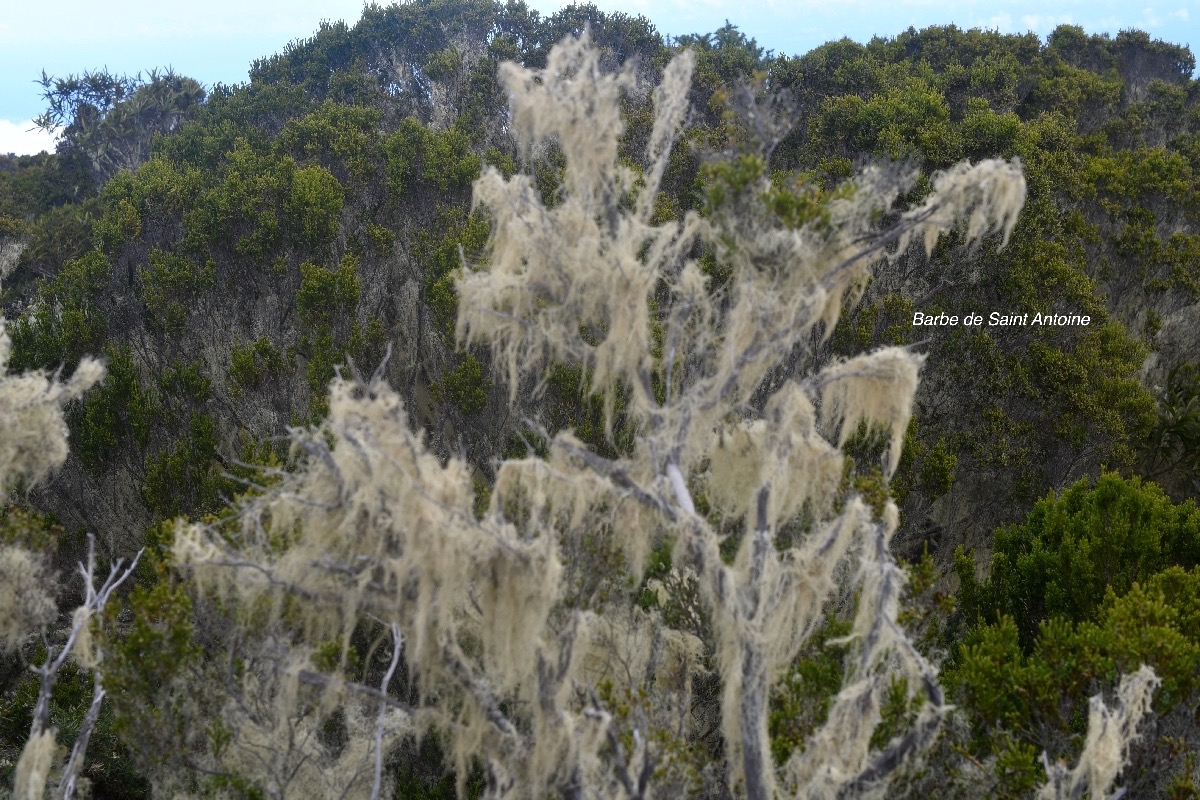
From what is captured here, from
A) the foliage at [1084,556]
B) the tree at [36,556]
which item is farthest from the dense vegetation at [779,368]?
the tree at [36,556]

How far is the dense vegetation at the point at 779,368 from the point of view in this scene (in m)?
5.09

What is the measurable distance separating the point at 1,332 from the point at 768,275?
17.5 feet

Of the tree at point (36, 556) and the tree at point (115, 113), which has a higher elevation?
the tree at point (115, 113)

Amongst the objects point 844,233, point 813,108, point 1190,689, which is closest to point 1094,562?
point 1190,689

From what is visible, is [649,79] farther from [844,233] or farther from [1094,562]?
[844,233]

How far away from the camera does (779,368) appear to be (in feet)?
32.7

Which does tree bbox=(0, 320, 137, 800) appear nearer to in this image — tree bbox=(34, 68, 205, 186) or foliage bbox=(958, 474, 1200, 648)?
foliage bbox=(958, 474, 1200, 648)

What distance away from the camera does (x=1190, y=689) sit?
488 cm

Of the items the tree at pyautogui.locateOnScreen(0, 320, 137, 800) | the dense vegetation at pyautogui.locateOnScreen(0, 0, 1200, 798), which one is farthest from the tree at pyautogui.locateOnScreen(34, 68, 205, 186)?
the tree at pyautogui.locateOnScreen(0, 320, 137, 800)

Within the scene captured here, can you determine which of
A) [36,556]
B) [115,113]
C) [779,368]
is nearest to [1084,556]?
[779,368]

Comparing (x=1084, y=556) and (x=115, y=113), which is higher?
(x=115, y=113)

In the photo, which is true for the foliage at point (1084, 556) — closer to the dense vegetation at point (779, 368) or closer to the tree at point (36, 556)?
the dense vegetation at point (779, 368)

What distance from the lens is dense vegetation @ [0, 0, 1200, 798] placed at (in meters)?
5.09

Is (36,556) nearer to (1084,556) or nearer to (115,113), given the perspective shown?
(1084,556)
